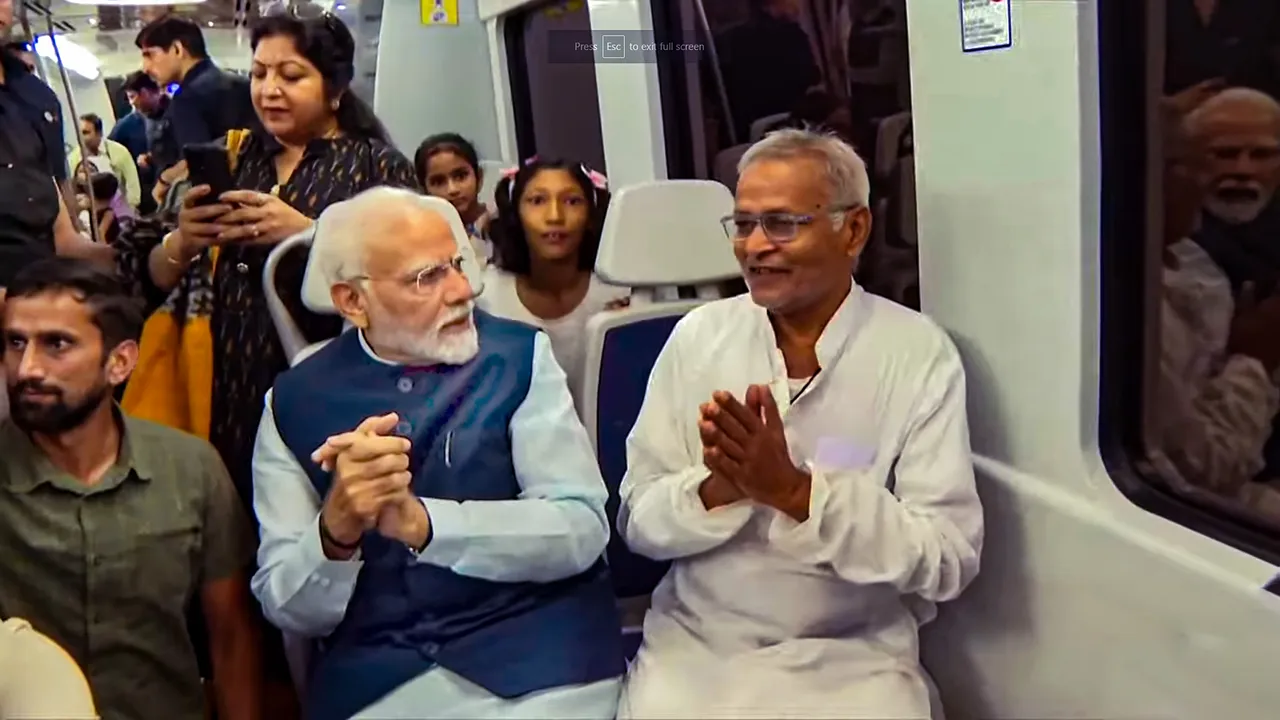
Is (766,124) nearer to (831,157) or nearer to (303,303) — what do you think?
(831,157)

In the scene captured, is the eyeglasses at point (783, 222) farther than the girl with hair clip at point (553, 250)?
No

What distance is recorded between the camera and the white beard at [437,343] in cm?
173

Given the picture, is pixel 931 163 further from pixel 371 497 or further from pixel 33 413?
pixel 33 413

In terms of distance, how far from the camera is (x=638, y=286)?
220 cm

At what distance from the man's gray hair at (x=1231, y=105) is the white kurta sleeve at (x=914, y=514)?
46 cm

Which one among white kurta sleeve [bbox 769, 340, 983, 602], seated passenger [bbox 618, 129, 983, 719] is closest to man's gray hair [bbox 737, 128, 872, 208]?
seated passenger [bbox 618, 129, 983, 719]

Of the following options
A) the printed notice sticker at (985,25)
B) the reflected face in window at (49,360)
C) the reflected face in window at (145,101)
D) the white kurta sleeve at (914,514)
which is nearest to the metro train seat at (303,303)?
the reflected face in window at (49,360)

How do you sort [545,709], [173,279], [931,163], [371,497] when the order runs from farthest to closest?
[173,279]
[931,163]
[545,709]
[371,497]

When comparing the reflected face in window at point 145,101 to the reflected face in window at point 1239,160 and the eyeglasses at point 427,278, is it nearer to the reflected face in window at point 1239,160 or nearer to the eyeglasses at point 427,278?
the eyeglasses at point 427,278

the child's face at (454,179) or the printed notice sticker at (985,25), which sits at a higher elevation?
the printed notice sticker at (985,25)

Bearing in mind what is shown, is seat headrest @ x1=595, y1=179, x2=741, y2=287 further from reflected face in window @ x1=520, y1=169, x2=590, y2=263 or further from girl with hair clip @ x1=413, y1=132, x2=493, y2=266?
girl with hair clip @ x1=413, y1=132, x2=493, y2=266

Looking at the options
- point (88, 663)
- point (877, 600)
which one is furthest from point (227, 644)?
point (877, 600)

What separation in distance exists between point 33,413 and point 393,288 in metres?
0.56

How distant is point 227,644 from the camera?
1949 mm
